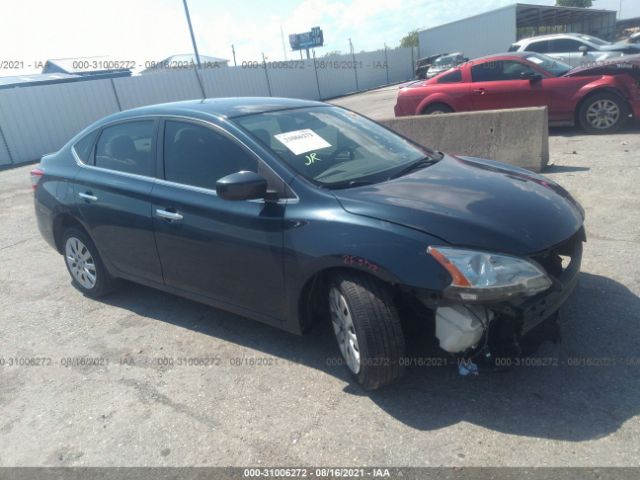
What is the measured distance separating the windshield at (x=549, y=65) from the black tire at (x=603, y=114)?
84 cm

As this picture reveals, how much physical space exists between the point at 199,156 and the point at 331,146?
938mm

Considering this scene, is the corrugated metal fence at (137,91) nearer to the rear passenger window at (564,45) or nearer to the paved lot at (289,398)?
the rear passenger window at (564,45)

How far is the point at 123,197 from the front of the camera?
405 cm

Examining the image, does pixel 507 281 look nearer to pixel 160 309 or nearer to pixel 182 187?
pixel 182 187

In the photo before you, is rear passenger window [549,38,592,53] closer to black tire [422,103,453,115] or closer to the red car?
the red car

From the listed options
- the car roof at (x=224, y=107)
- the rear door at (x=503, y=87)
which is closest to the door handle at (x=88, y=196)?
the car roof at (x=224, y=107)

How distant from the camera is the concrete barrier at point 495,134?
709 centimetres

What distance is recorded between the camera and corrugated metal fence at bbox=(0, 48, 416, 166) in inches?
688

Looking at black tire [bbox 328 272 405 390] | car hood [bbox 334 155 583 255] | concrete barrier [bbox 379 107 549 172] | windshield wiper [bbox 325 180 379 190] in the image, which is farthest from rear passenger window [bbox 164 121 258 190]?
concrete barrier [bbox 379 107 549 172]

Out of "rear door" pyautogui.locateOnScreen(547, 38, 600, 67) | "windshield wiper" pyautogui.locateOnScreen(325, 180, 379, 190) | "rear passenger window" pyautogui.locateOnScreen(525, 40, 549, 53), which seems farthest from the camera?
"rear passenger window" pyautogui.locateOnScreen(525, 40, 549, 53)

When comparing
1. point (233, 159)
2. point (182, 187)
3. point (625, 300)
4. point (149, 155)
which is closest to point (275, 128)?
point (233, 159)

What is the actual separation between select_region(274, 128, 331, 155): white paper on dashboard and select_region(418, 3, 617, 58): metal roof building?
112 ft

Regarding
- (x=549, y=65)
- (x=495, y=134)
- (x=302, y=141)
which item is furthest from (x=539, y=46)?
(x=302, y=141)

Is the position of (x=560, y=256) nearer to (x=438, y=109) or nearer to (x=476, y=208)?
(x=476, y=208)
